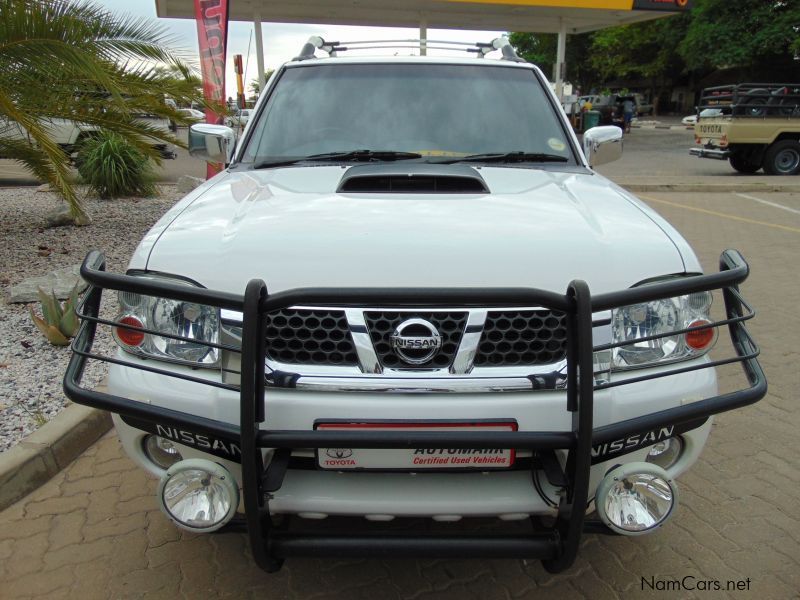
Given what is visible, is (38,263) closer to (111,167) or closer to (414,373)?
(111,167)

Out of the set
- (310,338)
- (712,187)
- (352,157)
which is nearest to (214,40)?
(352,157)

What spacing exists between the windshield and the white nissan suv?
1.08 m

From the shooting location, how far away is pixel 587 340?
1642 millimetres

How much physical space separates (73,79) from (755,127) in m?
14.0

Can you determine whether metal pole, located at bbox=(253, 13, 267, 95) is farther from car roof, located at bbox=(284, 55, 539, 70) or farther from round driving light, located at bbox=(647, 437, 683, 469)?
round driving light, located at bbox=(647, 437, 683, 469)

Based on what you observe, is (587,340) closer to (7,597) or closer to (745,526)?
(745,526)

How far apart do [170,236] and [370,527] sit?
1216mm

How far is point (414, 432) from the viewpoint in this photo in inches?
68.6

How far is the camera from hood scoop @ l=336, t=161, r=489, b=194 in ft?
8.57

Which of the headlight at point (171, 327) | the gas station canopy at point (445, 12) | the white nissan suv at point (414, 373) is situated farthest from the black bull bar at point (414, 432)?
the gas station canopy at point (445, 12)

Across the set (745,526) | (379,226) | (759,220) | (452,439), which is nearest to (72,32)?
(379,226)

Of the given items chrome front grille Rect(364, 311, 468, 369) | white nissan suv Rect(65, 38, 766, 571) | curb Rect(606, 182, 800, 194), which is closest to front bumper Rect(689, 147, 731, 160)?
curb Rect(606, 182, 800, 194)

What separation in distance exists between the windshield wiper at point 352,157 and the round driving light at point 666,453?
5.75 ft

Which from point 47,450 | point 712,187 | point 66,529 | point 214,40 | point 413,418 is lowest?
point 712,187
